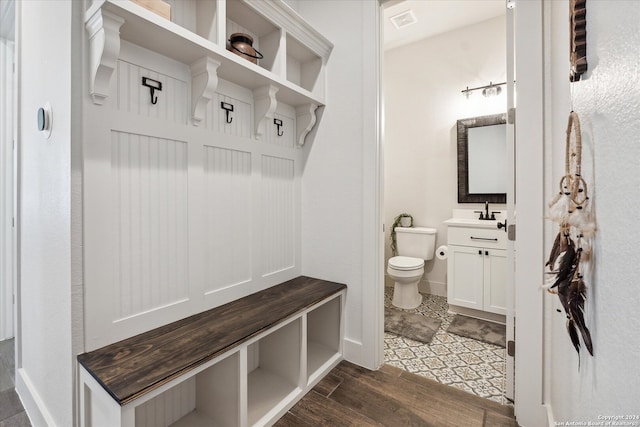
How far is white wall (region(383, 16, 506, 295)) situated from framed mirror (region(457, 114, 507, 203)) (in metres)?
0.08

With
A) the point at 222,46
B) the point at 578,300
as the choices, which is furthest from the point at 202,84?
the point at 578,300

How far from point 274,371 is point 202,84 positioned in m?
1.69

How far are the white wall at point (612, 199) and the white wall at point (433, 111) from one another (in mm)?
2666

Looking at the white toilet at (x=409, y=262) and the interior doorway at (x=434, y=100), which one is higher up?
the interior doorway at (x=434, y=100)

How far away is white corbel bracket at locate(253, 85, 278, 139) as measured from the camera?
1.78 meters

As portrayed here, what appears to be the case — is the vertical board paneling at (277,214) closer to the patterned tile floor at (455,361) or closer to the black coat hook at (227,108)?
the black coat hook at (227,108)

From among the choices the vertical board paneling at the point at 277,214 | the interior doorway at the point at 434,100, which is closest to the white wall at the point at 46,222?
the vertical board paneling at the point at 277,214

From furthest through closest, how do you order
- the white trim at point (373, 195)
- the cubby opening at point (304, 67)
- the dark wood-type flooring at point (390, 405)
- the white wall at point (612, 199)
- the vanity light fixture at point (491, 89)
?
the vanity light fixture at point (491, 89) → the cubby opening at point (304, 67) → the white trim at point (373, 195) → the dark wood-type flooring at point (390, 405) → the white wall at point (612, 199)

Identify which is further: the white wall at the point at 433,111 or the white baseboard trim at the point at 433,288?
the white baseboard trim at the point at 433,288

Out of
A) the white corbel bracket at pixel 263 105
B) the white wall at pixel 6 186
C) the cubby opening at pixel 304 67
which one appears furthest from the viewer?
the white wall at pixel 6 186

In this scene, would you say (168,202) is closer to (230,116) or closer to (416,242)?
(230,116)

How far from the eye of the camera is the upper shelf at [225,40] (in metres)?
1.10

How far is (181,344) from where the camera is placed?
1244mm

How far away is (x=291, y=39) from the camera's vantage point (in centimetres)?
196
